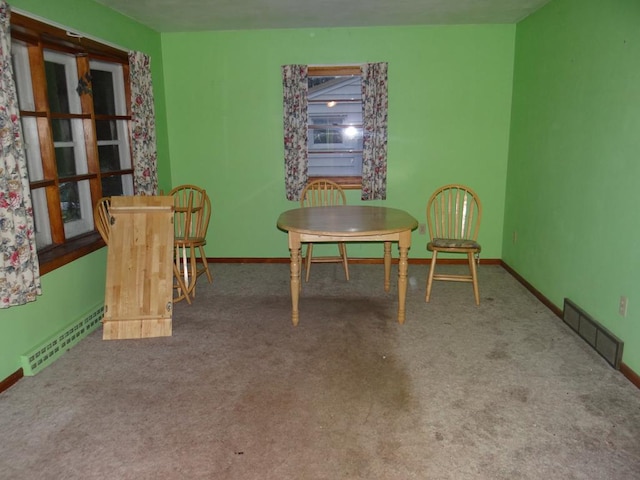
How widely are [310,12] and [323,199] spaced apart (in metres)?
1.73

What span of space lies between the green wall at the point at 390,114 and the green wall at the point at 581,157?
1.08ft

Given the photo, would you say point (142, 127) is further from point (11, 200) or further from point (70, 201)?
point (11, 200)

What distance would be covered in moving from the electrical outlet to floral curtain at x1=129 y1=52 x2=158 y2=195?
3.67 m

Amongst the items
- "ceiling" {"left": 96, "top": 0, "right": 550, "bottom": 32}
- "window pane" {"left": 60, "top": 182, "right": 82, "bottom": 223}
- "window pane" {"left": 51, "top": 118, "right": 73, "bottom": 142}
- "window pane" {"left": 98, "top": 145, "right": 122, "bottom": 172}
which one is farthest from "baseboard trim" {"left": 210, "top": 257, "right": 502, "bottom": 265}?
"ceiling" {"left": 96, "top": 0, "right": 550, "bottom": 32}

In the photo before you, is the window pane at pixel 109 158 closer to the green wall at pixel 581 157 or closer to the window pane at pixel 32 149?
the window pane at pixel 32 149

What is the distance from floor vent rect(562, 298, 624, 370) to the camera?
278 cm

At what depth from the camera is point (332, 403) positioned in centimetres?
247

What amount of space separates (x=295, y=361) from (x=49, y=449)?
1339 millimetres

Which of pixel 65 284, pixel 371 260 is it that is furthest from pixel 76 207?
pixel 371 260

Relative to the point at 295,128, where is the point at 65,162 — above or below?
below

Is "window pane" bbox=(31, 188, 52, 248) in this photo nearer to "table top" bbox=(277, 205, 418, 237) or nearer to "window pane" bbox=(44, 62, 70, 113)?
"window pane" bbox=(44, 62, 70, 113)

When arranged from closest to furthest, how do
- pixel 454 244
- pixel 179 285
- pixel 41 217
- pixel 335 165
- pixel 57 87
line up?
pixel 41 217, pixel 57 87, pixel 454 244, pixel 179 285, pixel 335 165

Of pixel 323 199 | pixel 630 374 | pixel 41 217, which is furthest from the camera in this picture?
pixel 323 199

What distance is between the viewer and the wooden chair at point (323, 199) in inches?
176
